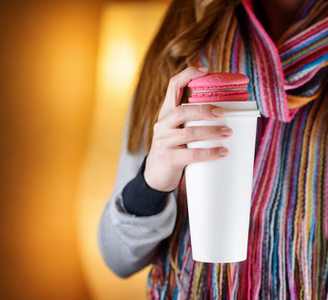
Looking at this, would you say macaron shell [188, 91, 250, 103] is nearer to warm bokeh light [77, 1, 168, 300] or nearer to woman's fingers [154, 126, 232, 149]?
woman's fingers [154, 126, 232, 149]

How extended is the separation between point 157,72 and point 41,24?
215mm

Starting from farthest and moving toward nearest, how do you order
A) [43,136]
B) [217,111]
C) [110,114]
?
[110,114]
[43,136]
[217,111]

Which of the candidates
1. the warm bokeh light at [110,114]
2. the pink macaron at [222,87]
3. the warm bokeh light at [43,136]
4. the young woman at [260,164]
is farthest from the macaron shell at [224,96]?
the warm bokeh light at [110,114]

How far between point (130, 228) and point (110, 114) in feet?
1.56

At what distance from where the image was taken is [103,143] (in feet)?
3.31

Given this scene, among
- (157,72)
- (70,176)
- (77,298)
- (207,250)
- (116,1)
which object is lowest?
(77,298)

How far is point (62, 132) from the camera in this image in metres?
0.83

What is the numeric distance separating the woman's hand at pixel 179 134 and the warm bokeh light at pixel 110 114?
50cm

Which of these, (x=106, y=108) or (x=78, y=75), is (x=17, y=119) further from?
(x=106, y=108)

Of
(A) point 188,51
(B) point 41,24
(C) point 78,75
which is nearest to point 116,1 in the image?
(C) point 78,75

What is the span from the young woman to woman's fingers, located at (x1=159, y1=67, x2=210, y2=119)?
0.08 metres

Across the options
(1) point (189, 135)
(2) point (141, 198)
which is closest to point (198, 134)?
(1) point (189, 135)

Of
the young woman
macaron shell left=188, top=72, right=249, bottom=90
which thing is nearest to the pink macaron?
macaron shell left=188, top=72, right=249, bottom=90

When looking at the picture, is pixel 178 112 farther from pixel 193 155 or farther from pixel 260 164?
pixel 260 164
